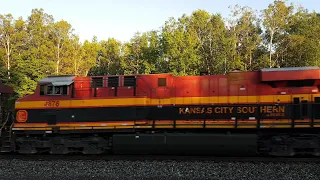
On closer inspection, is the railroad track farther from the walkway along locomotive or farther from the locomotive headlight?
the locomotive headlight

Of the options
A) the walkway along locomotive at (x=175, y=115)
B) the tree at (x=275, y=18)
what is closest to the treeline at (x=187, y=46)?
the tree at (x=275, y=18)

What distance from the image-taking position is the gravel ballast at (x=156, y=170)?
24.3 ft

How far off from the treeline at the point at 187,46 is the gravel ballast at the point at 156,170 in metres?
20.8

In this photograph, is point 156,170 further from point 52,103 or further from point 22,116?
point 22,116

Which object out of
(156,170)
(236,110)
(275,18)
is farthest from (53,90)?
(275,18)

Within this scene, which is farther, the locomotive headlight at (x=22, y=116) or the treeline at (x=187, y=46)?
the treeline at (x=187, y=46)

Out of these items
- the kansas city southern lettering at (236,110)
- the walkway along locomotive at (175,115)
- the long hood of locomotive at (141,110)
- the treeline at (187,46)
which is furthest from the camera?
the treeline at (187,46)

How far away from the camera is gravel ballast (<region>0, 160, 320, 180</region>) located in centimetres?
739

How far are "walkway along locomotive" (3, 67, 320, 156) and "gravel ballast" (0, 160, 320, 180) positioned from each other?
1271mm

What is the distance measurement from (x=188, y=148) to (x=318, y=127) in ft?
14.4

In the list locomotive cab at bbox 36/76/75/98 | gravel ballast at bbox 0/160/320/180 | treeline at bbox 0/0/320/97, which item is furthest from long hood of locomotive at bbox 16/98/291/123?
treeline at bbox 0/0/320/97

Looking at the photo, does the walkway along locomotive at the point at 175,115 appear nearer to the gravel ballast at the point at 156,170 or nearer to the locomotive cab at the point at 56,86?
the locomotive cab at the point at 56,86

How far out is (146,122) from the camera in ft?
36.3

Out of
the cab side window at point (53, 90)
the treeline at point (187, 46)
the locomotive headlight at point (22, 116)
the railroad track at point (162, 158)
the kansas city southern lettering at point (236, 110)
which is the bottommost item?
the railroad track at point (162, 158)
